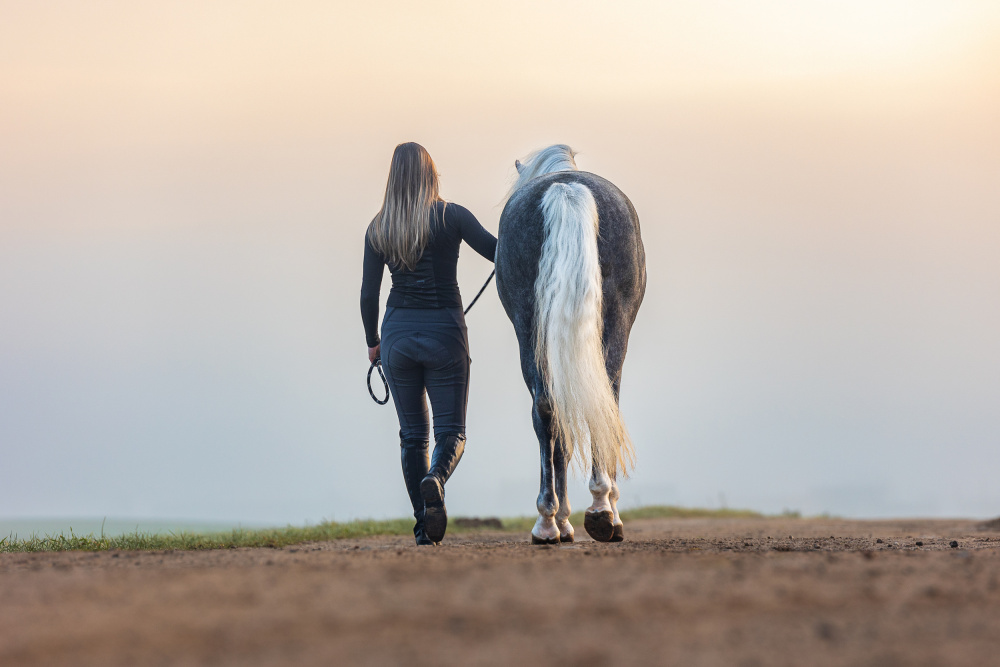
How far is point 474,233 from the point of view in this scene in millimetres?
5500

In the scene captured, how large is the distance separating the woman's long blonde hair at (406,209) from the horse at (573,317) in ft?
1.57

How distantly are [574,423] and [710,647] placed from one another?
9.13ft

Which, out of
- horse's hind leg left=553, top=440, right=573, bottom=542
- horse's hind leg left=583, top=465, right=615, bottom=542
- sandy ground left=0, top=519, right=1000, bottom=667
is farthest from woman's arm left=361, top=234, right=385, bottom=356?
sandy ground left=0, top=519, right=1000, bottom=667

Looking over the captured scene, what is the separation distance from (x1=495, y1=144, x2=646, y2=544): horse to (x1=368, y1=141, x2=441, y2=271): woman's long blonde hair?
0.48m

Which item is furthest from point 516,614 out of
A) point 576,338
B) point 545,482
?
point 545,482

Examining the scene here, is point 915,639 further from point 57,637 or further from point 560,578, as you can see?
point 57,637

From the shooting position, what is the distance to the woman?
5.34 m

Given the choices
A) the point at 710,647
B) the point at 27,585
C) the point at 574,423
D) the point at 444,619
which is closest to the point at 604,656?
the point at 710,647

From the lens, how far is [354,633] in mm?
2129

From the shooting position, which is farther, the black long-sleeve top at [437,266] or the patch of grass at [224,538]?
the patch of grass at [224,538]

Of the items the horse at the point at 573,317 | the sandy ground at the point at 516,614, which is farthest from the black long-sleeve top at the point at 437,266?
the sandy ground at the point at 516,614

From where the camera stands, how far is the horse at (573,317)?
4789 mm

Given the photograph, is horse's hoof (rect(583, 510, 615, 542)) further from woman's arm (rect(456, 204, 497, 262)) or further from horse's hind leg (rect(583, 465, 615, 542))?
woman's arm (rect(456, 204, 497, 262))

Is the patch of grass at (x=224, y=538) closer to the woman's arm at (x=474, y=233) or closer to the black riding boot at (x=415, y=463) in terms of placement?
the black riding boot at (x=415, y=463)
